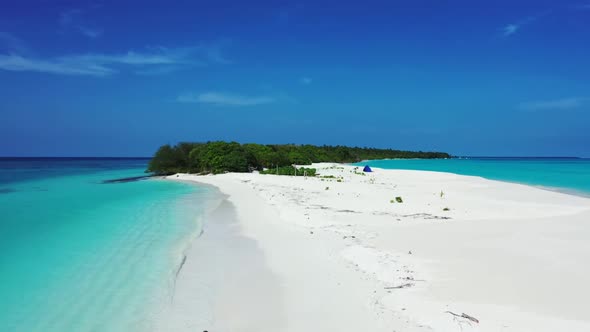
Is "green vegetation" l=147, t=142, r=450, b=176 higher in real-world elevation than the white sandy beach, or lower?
higher

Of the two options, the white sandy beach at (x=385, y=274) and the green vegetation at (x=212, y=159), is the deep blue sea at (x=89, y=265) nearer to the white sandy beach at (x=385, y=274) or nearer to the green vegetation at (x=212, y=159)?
the white sandy beach at (x=385, y=274)

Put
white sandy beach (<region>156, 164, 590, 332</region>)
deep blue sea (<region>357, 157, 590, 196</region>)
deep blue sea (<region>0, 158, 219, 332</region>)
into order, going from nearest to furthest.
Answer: white sandy beach (<region>156, 164, 590, 332</region>) → deep blue sea (<region>0, 158, 219, 332</region>) → deep blue sea (<region>357, 157, 590, 196</region>)

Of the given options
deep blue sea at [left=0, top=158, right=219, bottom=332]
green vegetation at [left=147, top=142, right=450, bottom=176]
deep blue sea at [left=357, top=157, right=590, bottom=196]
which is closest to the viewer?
deep blue sea at [left=0, top=158, right=219, bottom=332]

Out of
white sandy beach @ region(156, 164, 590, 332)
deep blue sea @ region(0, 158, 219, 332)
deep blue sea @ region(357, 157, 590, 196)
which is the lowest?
deep blue sea @ region(0, 158, 219, 332)

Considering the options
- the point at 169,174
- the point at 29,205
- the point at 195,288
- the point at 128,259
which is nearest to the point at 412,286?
the point at 195,288

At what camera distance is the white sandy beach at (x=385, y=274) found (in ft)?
21.8

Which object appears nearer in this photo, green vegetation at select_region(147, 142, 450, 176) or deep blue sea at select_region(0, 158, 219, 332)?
deep blue sea at select_region(0, 158, 219, 332)

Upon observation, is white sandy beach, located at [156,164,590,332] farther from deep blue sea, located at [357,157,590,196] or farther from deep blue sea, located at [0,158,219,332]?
deep blue sea, located at [357,157,590,196]

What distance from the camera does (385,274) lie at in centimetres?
873

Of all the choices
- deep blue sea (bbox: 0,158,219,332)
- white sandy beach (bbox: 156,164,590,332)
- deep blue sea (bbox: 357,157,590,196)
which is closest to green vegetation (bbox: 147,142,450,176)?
deep blue sea (bbox: 0,158,219,332)

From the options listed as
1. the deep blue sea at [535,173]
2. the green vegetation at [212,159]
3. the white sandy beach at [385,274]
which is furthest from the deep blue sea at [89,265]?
the deep blue sea at [535,173]

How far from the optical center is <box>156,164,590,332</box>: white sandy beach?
6.64 metres

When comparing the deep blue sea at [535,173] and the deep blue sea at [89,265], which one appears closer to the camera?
the deep blue sea at [89,265]

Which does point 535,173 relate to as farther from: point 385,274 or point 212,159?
point 385,274
